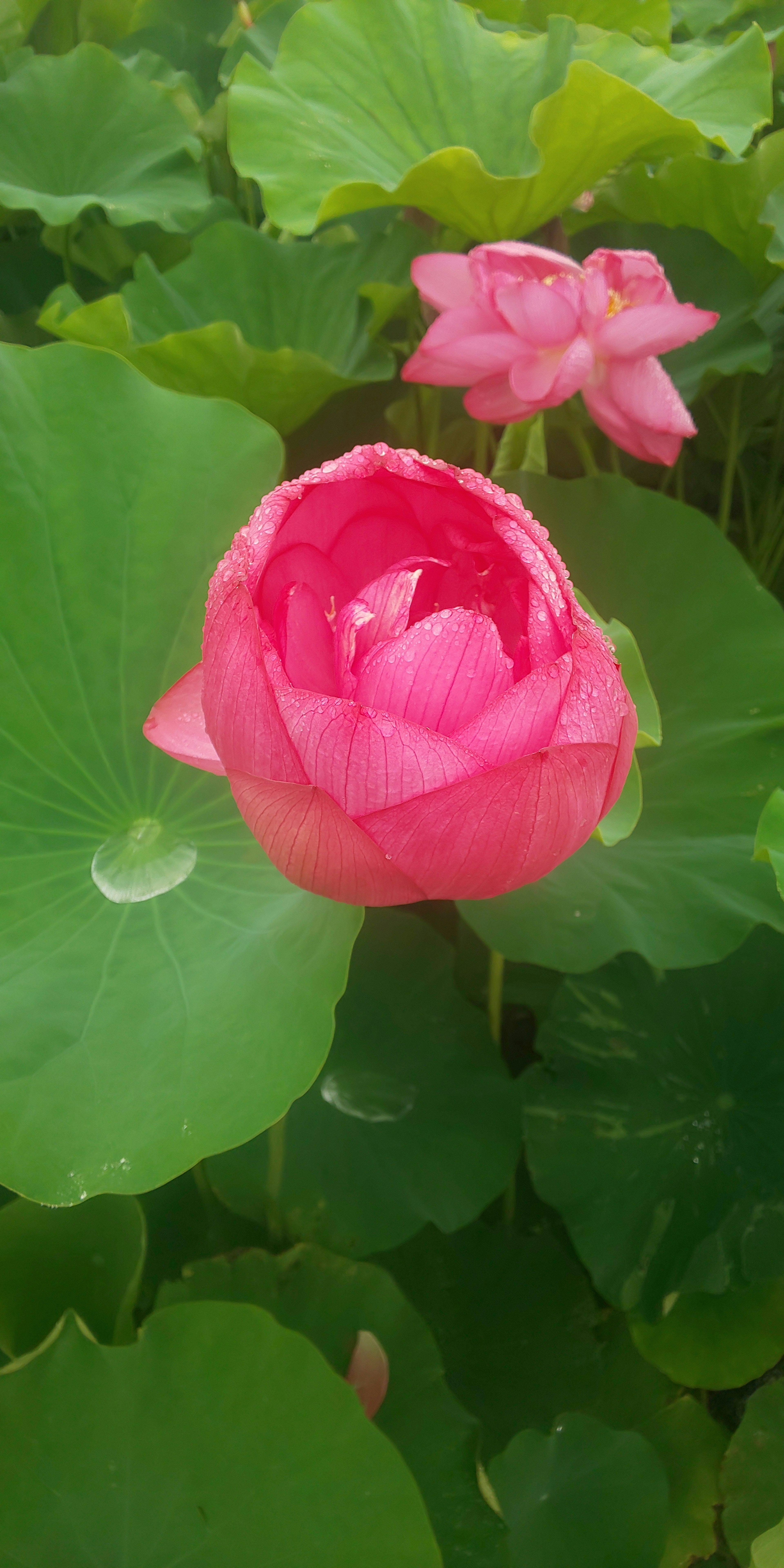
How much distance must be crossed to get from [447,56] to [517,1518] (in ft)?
3.41

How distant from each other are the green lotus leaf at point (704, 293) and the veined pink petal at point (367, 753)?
23.7 inches

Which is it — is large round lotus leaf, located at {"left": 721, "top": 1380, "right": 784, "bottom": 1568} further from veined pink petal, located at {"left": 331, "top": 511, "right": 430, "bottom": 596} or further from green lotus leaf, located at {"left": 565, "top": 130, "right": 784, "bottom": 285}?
green lotus leaf, located at {"left": 565, "top": 130, "right": 784, "bottom": 285}

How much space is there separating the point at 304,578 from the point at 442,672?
0.10 meters

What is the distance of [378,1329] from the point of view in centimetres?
60

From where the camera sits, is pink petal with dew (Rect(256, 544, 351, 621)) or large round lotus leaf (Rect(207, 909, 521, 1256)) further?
large round lotus leaf (Rect(207, 909, 521, 1256))

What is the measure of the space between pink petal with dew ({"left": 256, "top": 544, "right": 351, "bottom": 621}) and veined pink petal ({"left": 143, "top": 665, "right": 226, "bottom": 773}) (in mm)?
74

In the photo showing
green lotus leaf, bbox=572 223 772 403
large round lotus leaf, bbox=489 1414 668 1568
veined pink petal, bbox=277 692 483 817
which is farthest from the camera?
green lotus leaf, bbox=572 223 772 403

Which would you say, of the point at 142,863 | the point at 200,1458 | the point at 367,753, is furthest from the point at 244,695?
the point at 200,1458

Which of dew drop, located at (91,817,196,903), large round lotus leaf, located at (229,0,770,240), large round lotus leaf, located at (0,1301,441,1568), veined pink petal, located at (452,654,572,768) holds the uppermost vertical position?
large round lotus leaf, located at (229,0,770,240)

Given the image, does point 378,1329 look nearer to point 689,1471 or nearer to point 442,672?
point 689,1471

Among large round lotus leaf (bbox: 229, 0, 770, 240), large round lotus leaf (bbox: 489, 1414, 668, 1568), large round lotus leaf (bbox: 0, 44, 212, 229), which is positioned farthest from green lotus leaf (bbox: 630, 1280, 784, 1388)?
large round lotus leaf (bbox: 0, 44, 212, 229)

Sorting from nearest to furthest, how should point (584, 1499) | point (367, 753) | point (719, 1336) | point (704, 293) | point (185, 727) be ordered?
1. point (367, 753)
2. point (185, 727)
3. point (584, 1499)
4. point (719, 1336)
5. point (704, 293)

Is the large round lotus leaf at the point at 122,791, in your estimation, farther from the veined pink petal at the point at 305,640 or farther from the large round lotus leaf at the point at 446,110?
the large round lotus leaf at the point at 446,110

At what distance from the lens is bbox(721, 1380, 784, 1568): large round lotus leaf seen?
0.63m
